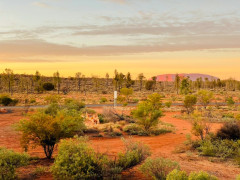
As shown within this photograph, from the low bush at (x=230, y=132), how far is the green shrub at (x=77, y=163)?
9.20 metres

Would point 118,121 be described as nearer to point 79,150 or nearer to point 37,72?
point 79,150

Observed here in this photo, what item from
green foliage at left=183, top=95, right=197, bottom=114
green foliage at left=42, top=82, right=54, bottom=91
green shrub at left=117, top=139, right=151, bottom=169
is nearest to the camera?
green shrub at left=117, top=139, right=151, bottom=169

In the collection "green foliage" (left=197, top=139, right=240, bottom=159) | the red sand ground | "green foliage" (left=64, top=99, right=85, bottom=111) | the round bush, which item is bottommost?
the red sand ground

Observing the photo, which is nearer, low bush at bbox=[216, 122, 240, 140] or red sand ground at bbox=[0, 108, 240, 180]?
red sand ground at bbox=[0, 108, 240, 180]

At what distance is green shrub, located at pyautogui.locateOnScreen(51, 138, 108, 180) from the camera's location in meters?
7.87

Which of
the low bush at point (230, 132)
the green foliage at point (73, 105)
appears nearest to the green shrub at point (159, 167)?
the low bush at point (230, 132)

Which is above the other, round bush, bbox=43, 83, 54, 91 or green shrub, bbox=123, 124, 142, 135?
round bush, bbox=43, 83, 54, 91

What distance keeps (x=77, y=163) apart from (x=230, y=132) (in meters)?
10.8

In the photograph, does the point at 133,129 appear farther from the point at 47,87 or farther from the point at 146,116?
the point at 47,87

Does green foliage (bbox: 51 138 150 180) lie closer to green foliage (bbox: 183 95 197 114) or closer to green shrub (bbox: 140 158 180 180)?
green shrub (bbox: 140 158 180 180)

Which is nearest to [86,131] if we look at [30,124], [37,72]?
[30,124]

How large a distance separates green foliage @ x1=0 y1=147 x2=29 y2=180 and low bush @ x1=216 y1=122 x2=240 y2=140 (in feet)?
37.8

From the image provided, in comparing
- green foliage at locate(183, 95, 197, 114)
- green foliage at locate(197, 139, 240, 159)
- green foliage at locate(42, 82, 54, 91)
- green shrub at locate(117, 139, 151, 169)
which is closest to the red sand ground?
green shrub at locate(117, 139, 151, 169)

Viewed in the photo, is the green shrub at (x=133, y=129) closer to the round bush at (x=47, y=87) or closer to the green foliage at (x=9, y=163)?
the green foliage at (x=9, y=163)
